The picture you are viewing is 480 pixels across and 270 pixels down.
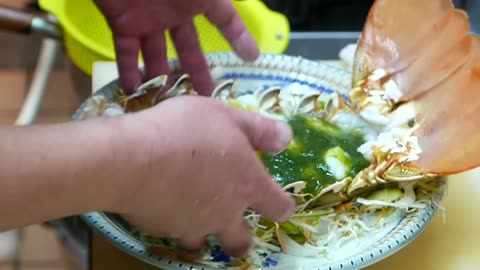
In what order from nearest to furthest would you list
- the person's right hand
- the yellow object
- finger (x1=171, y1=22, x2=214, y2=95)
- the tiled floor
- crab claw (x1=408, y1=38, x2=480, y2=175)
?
the person's right hand, crab claw (x1=408, y1=38, x2=480, y2=175), finger (x1=171, y1=22, x2=214, y2=95), the yellow object, the tiled floor

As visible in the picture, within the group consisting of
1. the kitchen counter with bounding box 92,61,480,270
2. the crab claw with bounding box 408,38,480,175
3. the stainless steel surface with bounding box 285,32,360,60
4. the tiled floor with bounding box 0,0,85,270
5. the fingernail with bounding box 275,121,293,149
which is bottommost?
the tiled floor with bounding box 0,0,85,270

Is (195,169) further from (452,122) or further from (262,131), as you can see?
(452,122)

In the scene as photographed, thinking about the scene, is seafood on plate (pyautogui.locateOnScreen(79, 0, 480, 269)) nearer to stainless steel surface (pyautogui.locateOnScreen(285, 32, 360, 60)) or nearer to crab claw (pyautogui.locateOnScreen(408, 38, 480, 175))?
crab claw (pyautogui.locateOnScreen(408, 38, 480, 175))

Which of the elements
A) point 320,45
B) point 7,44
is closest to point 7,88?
point 7,44

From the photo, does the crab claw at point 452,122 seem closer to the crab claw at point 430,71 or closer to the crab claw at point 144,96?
the crab claw at point 430,71

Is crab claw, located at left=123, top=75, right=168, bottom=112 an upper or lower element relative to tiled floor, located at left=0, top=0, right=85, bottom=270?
upper

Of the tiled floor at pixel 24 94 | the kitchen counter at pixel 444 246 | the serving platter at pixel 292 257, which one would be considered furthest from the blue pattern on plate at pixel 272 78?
the tiled floor at pixel 24 94

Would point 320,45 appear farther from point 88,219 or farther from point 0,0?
point 0,0

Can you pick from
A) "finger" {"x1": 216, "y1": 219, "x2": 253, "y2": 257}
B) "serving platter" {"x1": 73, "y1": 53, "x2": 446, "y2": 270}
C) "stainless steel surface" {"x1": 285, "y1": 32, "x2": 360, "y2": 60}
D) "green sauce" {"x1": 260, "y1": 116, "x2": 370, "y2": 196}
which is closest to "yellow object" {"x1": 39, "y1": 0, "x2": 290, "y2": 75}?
"stainless steel surface" {"x1": 285, "y1": 32, "x2": 360, "y2": 60}
